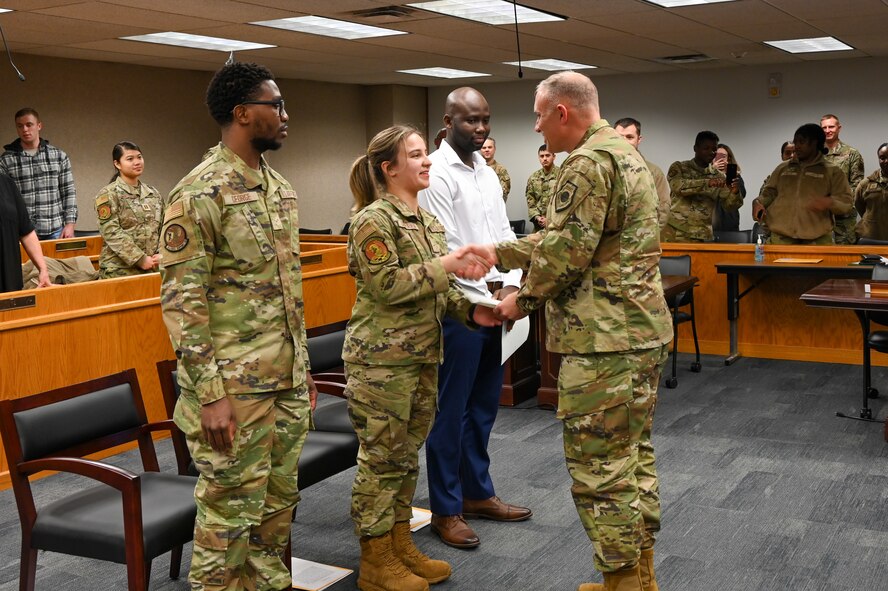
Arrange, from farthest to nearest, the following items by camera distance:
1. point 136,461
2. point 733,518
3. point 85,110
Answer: point 85,110 → point 136,461 → point 733,518

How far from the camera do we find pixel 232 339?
8.14 ft

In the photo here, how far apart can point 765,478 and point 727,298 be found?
2.93 m

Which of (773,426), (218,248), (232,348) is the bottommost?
(773,426)

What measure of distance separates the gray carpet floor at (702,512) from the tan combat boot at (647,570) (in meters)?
0.19

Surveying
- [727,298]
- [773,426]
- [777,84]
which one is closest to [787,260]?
[727,298]

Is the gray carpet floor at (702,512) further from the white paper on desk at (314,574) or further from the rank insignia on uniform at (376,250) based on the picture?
the rank insignia on uniform at (376,250)

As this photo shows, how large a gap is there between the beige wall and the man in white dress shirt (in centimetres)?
770

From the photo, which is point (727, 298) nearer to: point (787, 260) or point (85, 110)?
point (787, 260)

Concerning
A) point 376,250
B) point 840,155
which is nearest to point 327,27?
point 840,155

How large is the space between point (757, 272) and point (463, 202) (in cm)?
363

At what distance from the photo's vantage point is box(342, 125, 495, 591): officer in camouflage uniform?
117 inches

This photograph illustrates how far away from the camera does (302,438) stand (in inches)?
104

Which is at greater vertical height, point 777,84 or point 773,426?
point 777,84

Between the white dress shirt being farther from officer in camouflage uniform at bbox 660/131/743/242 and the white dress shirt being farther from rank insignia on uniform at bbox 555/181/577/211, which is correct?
officer in camouflage uniform at bbox 660/131/743/242
